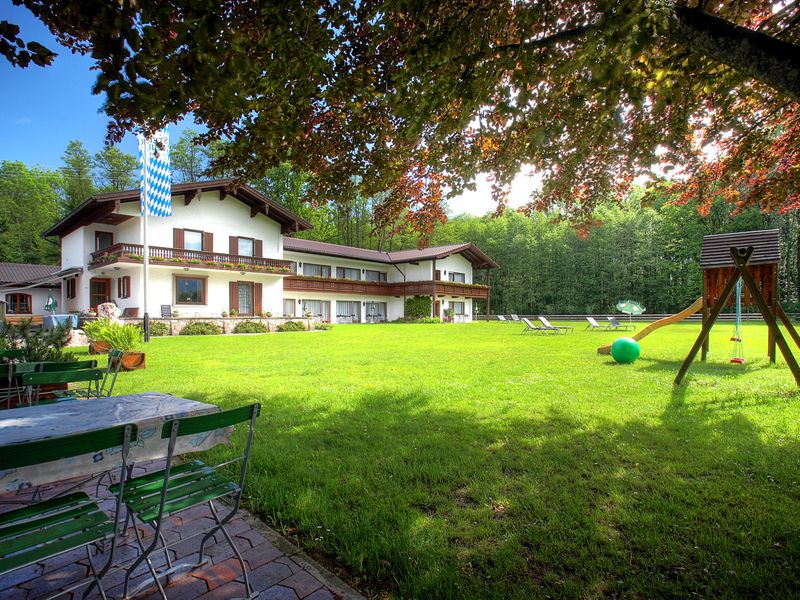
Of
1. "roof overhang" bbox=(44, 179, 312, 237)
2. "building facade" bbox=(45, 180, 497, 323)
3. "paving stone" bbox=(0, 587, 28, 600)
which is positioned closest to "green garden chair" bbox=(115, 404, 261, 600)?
"paving stone" bbox=(0, 587, 28, 600)

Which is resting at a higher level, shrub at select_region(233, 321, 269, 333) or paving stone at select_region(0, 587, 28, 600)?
shrub at select_region(233, 321, 269, 333)

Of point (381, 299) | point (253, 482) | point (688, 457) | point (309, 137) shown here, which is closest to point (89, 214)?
point (381, 299)

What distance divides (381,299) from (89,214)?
22.6 meters

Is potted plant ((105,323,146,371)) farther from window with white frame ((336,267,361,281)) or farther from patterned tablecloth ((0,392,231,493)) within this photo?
window with white frame ((336,267,361,281))

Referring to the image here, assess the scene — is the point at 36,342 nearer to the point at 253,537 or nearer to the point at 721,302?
the point at 253,537

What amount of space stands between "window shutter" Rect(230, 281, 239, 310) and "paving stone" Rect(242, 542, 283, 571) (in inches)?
1002

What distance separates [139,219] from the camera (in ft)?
75.5

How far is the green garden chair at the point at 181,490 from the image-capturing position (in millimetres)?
2082

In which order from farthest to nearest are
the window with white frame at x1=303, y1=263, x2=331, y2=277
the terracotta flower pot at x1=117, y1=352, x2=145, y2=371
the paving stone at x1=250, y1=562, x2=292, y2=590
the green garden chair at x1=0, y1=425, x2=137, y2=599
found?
1. the window with white frame at x1=303, y1=263, x2=331, y2=277
2. the terracotta flower pot at x1=117, y1=352, x2=145, y2=371
3. the paving stone at x1=250, y1=562, x2=292, y2=590
4. the green garden chair at x1=0, y1=425, x2=137, y2=599

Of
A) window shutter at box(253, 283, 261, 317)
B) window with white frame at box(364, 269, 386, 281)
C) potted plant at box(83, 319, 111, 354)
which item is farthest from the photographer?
window with white frame at box(364, 269, 386, 281)

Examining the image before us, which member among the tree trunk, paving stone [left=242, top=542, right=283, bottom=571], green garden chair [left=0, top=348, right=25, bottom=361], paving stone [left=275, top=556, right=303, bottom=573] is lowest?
paving stone [left=275, top=556, right=303, bottom=573]

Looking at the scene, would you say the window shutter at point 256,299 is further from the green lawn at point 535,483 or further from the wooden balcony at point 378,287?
the green lawn at point 535,483

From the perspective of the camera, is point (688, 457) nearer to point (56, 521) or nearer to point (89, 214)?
point (56, 521)

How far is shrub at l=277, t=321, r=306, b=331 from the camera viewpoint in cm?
2481
